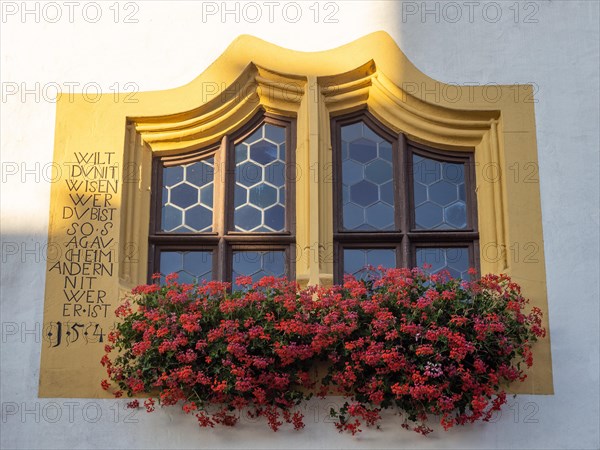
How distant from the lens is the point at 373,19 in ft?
26.3

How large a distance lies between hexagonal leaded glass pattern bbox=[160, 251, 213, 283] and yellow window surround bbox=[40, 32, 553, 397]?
0.52 feet

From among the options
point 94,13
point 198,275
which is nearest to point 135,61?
point 94,13

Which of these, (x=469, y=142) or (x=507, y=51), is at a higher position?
(x=507, y=51)

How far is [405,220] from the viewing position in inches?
304

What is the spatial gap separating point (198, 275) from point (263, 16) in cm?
182

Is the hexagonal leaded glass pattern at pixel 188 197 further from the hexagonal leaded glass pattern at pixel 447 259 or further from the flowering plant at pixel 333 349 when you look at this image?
the hexagonal leaded glass pattern at pixel 447 259

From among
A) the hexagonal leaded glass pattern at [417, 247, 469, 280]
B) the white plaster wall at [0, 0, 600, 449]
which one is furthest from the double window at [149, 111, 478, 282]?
the white plaster wall at [0, 0, 600, 449]

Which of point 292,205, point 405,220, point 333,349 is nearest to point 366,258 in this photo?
point 405,220

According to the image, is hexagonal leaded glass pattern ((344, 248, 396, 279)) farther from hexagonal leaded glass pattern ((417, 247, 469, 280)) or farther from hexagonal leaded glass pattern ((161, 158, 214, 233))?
hexagonal leaded glass pattern ((161, 158, 214, 233))

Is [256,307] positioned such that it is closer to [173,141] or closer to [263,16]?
[173,141]

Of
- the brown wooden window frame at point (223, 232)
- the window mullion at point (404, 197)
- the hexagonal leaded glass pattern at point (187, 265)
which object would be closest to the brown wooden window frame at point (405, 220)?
the window mullion at point (404, 197)

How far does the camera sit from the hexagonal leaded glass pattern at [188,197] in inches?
308

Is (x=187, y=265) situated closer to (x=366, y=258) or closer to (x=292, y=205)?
(x=292, y=205)

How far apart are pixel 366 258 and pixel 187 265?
3.84ft
